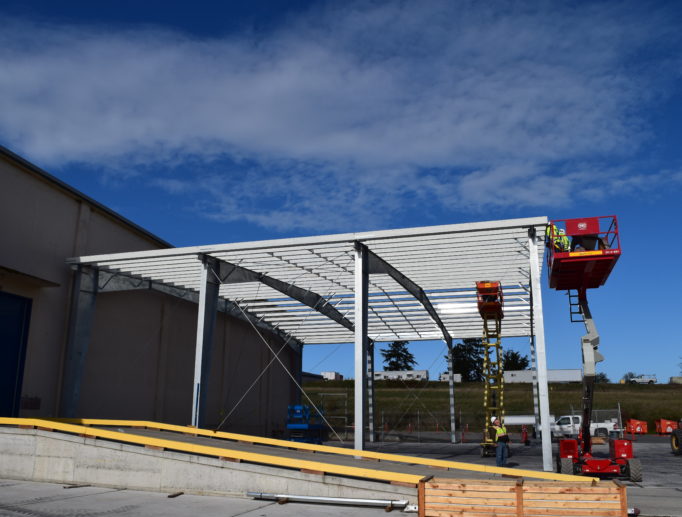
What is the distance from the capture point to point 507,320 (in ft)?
98.6

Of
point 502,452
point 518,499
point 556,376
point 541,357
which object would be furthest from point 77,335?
point 556,376

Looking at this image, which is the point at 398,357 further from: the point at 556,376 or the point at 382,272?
the point at 382,272

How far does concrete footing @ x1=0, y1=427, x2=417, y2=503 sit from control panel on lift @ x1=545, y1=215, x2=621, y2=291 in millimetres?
7164

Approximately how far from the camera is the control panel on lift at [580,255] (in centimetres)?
1442

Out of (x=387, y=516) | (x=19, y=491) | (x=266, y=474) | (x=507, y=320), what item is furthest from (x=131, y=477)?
(x=507, y=320)

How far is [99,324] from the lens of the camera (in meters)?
22.4

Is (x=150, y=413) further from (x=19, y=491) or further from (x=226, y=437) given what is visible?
(x=19, y=491)

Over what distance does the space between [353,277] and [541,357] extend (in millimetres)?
9567

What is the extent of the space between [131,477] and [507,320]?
2191 centimetres

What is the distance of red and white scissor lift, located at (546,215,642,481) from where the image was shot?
14523 millimetres

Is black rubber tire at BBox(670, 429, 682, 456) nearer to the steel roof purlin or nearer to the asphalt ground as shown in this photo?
the steel roof purlin

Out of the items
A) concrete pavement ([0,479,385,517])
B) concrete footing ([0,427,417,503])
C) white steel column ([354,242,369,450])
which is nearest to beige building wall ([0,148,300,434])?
concrete footing ([0,427,417,503])

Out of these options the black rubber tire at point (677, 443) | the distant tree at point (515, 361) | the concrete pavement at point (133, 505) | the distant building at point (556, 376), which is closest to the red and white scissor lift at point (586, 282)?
the concrete pavement at point (133, 505)

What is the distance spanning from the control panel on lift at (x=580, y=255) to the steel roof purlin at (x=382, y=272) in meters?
0.94
